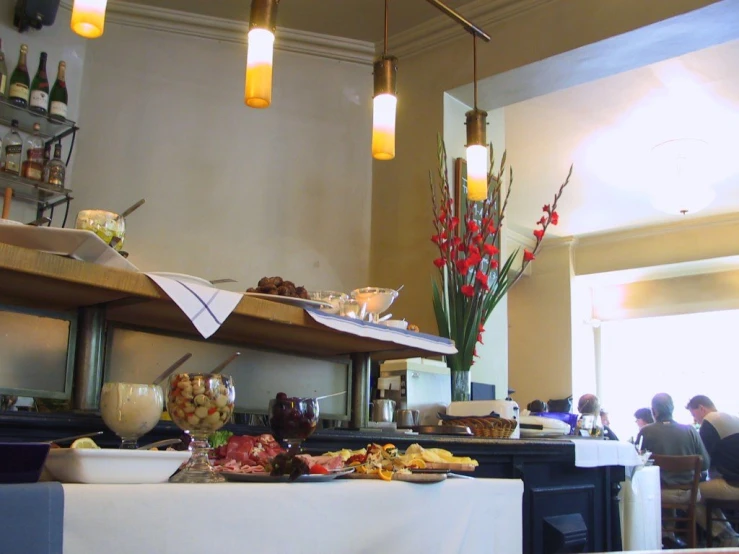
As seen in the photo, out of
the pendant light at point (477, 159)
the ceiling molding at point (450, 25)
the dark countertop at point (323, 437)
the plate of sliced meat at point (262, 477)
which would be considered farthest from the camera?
the ceiling molding at point (450, 25)

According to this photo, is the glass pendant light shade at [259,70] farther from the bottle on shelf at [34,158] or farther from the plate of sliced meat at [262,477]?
the bottle on shelf at [34,158]

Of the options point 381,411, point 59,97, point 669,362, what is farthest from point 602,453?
point 669,362

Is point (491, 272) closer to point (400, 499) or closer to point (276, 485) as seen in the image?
point (400, 499)

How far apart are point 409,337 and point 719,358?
23.8 ft

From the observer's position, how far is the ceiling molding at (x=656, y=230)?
24.3 ft

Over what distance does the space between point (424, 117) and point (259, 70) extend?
233 cm

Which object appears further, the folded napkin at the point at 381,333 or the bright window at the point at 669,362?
the bright window at the point at 669,362

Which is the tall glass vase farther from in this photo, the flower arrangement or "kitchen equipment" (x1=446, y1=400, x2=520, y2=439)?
"kitchen equipment" (x1=446, y1=400, x2=520, y2=439)

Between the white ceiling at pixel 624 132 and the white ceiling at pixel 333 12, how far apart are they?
4.35 feet

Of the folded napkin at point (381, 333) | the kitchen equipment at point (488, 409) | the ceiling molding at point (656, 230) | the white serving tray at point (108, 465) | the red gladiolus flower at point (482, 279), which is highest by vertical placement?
the ceiling molding at point (656, 230)

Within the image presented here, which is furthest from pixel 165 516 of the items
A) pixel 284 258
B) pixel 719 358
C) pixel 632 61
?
pixel 719 358

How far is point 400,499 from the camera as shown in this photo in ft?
4.79

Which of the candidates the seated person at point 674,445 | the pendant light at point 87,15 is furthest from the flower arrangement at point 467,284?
the seated person at point 674,445

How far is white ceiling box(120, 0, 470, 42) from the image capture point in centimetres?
407
